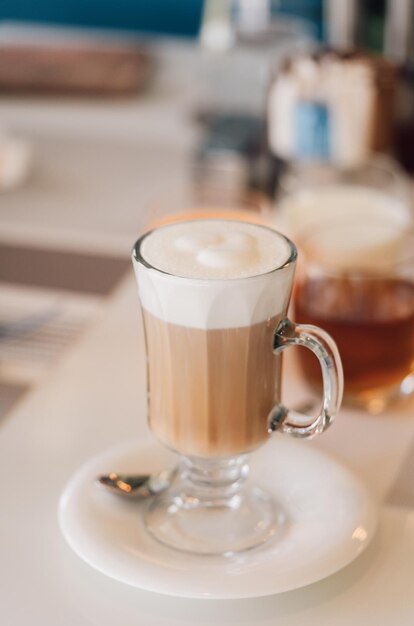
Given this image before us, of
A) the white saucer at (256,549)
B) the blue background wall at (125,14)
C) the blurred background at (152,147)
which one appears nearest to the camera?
the white saucer at (256,549)

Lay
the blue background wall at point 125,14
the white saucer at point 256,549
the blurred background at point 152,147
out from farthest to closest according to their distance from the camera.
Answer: the blue background wall at point 125,14
the blurred background at point 152,147
the white saucer at point 256,549

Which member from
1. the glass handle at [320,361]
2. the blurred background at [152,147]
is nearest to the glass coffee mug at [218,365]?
the glass handle at [320,361]

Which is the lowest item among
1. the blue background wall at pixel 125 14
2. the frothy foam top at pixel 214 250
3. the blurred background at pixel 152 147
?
the blue background wall at pixel 125 14

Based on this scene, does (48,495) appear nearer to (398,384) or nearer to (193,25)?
(398,384)

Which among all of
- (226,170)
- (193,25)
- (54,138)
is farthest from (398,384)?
(193,25)

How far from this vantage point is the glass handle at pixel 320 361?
2.10ft

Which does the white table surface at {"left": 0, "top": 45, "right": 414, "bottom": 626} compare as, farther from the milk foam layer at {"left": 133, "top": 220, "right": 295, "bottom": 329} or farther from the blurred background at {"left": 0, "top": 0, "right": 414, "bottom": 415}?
the milk foam layer at {"left": 133, "top": 220, "right": 295, "bottom": 329}

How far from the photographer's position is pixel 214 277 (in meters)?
0.60

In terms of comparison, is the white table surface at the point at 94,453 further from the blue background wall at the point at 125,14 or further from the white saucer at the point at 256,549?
the blue background wall at the point at 125,14

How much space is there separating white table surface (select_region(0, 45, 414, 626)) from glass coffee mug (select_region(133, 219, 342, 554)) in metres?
0.06

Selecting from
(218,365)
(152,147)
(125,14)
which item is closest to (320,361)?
(218,365)

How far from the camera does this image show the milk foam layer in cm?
60

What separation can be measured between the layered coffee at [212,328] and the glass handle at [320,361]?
10 millimetres

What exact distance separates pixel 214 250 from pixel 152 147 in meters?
1.04
